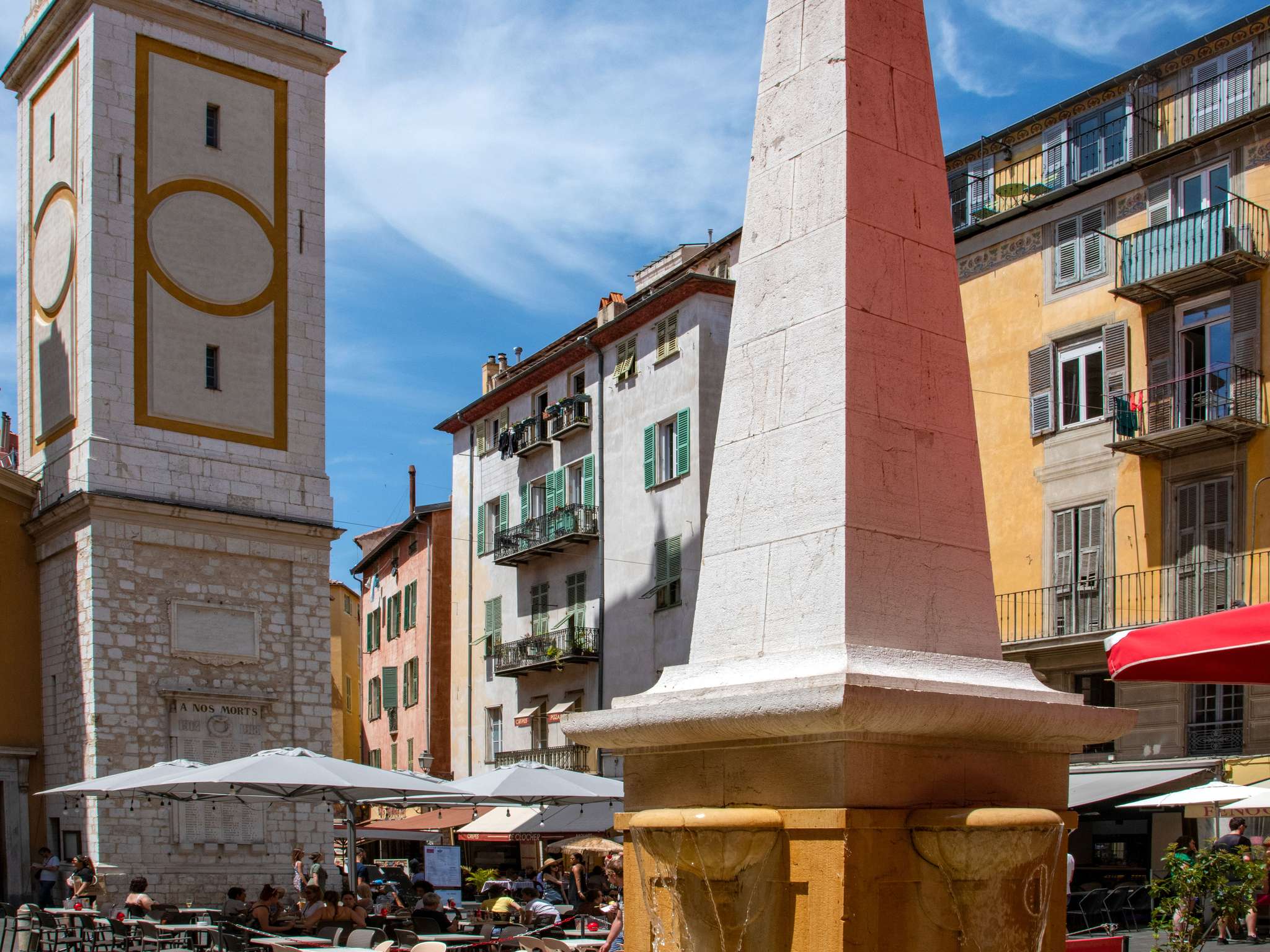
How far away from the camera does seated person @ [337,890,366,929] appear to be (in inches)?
561

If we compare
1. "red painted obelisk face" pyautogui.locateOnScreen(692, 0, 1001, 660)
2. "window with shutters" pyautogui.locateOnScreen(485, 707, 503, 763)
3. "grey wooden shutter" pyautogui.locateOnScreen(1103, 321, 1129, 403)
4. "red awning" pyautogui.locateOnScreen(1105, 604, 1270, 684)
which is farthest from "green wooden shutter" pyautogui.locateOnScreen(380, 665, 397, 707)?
"red painted obelisk face" pyautogui.locateOnScreen(692, 0, 1001, 660)

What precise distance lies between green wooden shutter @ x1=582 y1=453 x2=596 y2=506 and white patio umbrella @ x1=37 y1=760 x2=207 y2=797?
1620 centimetres

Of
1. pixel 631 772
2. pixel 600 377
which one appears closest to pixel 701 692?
pixel 631 772

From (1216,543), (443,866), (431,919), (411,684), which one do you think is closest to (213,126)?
(443,866)

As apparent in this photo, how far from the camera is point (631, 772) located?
5.81m

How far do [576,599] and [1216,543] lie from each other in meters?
16.0

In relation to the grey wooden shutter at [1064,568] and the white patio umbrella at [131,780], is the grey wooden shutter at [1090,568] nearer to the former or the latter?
the grey wooden shutter at [1064,568]

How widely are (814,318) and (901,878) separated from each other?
1.98 m

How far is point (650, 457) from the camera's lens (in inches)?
1234

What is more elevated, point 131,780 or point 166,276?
point 166,276

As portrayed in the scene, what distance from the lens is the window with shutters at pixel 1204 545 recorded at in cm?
2033

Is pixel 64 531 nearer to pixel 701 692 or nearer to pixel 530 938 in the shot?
pixel 530 938

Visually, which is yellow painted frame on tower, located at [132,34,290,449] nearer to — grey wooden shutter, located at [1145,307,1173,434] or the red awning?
grey wooden shutter, located at [1145,307,1173,434]

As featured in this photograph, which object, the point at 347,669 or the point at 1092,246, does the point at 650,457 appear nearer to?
the point at 1092,246
